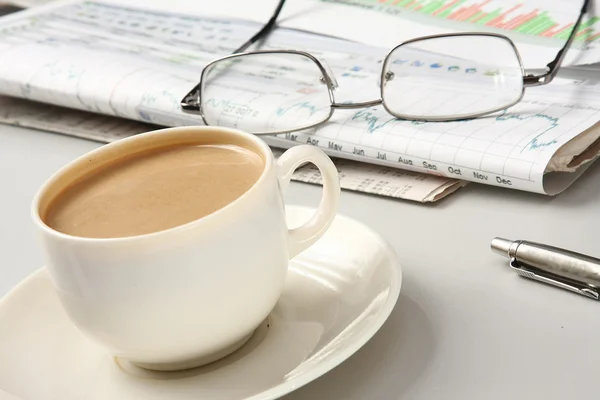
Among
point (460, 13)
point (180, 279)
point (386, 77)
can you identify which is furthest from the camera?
point (460, 13)

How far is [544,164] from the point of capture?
43 cm

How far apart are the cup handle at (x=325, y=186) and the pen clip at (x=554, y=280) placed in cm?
10

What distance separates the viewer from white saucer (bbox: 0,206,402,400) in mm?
319

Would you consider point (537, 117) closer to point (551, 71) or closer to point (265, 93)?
point (551, 71)

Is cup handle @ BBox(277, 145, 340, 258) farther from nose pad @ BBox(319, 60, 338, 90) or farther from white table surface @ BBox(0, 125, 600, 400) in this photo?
nose pad @ BBox(319, 60, 338, 90)

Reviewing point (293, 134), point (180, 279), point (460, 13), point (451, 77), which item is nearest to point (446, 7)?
point (460, 13)

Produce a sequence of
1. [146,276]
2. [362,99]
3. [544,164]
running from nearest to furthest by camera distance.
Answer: [146,276] → [544,164] → [362,99]

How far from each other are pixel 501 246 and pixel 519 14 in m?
0.32

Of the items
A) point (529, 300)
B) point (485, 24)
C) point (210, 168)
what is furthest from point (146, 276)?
point (485, 24)

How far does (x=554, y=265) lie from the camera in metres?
0.36

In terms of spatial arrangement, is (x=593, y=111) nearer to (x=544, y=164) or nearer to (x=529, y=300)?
(x=544, y=164)

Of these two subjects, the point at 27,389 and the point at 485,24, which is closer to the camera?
the point at 27,389

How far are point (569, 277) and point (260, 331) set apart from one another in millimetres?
149

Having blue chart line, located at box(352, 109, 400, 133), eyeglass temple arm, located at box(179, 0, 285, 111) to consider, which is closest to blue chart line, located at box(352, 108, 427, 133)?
blue chart line, located at box(352, 109, 400, 133)
